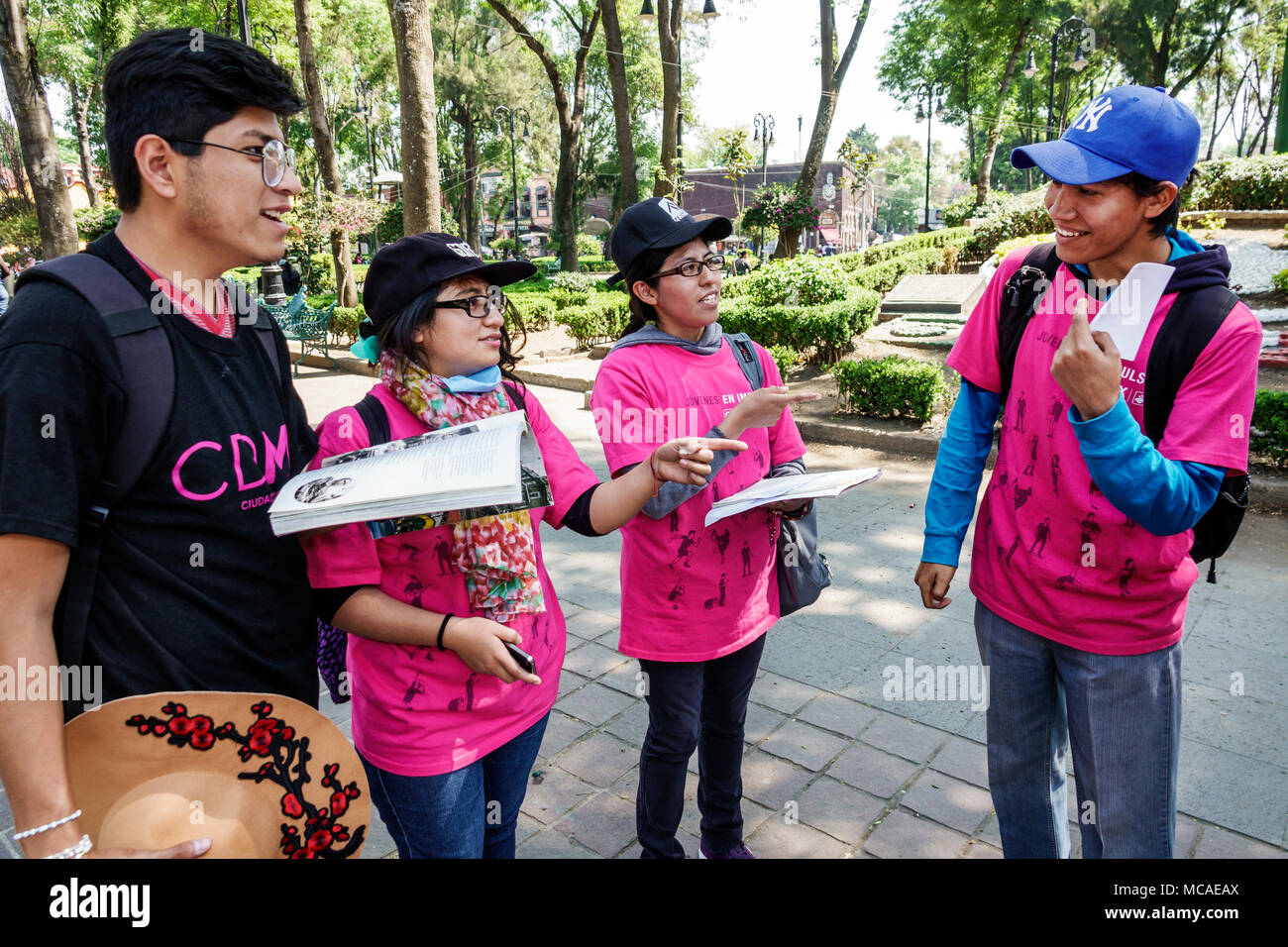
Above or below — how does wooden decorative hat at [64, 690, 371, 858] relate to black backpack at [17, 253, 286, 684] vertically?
below

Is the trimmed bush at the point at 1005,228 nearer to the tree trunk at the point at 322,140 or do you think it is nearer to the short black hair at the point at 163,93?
the tree trunk at the point at 322,140

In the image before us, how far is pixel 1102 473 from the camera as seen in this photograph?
1760mm

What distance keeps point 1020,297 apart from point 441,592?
168 cm

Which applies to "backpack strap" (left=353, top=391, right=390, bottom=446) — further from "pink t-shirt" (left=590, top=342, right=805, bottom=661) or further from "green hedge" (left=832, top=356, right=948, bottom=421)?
"green hedge" (left=832, top=356, right=948, bottom=421)

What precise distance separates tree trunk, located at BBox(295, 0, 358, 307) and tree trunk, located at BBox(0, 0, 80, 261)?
575 cm

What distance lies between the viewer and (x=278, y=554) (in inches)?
63.6

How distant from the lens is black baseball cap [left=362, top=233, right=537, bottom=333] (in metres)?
1.89

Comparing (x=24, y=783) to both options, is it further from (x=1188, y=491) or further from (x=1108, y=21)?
(x=1108, y=21)

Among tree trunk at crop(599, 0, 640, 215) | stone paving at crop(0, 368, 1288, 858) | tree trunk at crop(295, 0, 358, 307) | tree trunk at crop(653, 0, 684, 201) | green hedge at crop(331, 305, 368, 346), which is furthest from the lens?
tree trunk at crop(599, 0, 640, 215)

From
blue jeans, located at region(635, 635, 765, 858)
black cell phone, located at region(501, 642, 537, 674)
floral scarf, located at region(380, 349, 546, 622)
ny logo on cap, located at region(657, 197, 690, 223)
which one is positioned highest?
ny logo on cap, located at region(657, 197, 690, 223)

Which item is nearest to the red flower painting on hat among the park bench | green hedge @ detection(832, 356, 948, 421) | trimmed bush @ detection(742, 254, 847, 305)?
green hedge @ detection(832, 356, 948, 421)

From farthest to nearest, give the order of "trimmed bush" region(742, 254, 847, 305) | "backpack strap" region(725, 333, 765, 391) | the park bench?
the park bench → "trimmed bush" region(742, 254, 847, 305) → "backpack strap" region(725, 333, 765, 391)

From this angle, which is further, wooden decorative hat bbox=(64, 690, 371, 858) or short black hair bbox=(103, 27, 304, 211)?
short black hair bbox=(103, 27, 304, 211)

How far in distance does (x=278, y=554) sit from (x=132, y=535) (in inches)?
10.3
